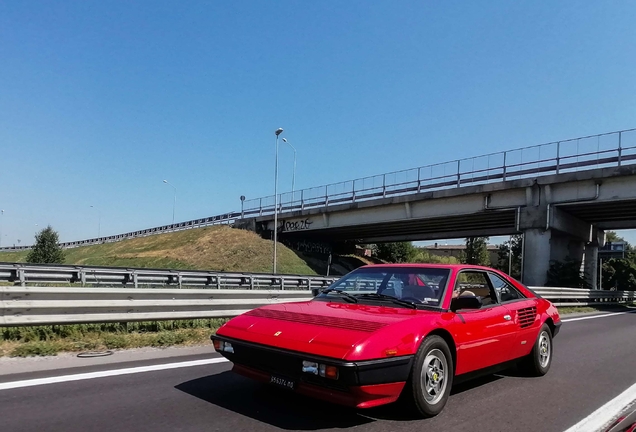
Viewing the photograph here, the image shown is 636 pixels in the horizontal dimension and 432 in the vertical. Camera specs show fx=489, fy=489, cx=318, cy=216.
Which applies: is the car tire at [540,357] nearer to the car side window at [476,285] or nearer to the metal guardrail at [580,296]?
the car side window at [476,285]

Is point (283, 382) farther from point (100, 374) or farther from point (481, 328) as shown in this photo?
point (100, 374)

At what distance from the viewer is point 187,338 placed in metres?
7.80

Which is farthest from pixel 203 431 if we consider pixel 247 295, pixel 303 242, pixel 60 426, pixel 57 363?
pixel 303 242

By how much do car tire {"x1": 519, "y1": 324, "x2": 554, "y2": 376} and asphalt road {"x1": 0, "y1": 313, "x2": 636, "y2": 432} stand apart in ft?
0.55

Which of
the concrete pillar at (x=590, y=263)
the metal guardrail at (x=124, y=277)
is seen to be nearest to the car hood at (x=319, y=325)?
the metal guardrail at (x=124, y=277)

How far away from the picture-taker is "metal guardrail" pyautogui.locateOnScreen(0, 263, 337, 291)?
1775 centimetres

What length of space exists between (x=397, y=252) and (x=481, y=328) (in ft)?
167

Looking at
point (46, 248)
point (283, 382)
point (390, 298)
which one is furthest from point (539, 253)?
point (46, 248)

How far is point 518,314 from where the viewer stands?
5.80 m

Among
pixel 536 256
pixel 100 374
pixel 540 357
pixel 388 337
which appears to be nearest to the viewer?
pixel 388 337

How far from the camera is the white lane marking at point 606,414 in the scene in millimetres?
4215

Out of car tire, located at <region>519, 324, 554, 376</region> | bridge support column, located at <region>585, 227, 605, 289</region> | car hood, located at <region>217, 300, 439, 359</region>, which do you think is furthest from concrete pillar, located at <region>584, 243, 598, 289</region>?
car hood, located at <region>217, 300, 439, 359</region>

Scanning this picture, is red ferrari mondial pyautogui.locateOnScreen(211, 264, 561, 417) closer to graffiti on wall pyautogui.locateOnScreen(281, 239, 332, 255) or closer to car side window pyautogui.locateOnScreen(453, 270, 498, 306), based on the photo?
car side window pyautogui.locateOnScreen(453, 270, 498, 306)

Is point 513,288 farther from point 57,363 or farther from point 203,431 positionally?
point 57,363
